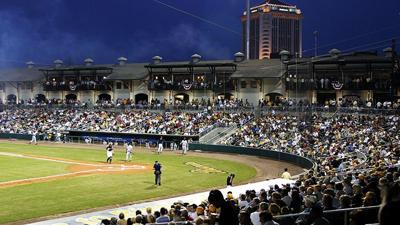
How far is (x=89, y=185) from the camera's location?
90.0ft

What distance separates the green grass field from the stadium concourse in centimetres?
328

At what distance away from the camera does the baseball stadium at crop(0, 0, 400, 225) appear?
1333cm

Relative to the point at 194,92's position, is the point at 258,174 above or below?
below

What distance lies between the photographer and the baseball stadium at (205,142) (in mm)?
13328

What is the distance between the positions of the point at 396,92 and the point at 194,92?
26.7m

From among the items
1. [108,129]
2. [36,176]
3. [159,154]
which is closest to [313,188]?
[36,176]

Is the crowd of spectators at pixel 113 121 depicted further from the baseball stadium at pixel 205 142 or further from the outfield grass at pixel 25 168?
the outfield grass at pixel 25 168

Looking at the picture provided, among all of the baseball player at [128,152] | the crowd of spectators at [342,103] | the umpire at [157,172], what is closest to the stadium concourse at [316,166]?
the crowd of spectators at [342,103]

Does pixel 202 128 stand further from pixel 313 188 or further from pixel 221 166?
pixel 313 188

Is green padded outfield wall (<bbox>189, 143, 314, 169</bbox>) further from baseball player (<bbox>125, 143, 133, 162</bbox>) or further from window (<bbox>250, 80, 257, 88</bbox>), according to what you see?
window (<bbox>250, 80, 257, 88</bbox>)

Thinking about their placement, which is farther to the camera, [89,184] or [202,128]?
[202,128]

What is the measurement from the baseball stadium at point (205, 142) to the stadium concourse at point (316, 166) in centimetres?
6

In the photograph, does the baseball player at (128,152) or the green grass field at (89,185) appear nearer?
the green grass field at (89,185)

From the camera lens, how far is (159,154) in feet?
151
